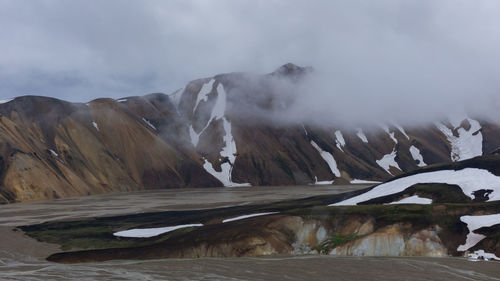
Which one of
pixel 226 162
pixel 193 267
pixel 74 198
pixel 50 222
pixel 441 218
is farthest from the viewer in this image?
pixel 226 162

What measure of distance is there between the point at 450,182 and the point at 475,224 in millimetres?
19251

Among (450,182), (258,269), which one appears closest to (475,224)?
(450,182)

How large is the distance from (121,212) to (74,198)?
4049cm

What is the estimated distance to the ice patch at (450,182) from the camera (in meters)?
60.3

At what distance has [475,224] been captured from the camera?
45562mm

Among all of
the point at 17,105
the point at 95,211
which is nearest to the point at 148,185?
the point at 17,105

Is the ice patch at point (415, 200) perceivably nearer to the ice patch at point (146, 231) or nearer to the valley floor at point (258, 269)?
the valley floor at point (258, 269)

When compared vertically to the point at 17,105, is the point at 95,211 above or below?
below

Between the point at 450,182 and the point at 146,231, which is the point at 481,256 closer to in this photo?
the point at 450,182

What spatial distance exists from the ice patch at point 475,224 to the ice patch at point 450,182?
Result: 10292 mm

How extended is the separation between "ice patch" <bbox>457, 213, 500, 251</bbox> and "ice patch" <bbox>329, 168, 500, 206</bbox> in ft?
33.8

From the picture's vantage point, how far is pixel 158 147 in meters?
179

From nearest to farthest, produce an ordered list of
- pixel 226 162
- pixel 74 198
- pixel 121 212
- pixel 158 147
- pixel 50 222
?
pixel 50 222, pixel 121 212, pixel 74 198, pixel 158 147, pixel 226 162

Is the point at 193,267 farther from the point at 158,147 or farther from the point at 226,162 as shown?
the point at 226,162
